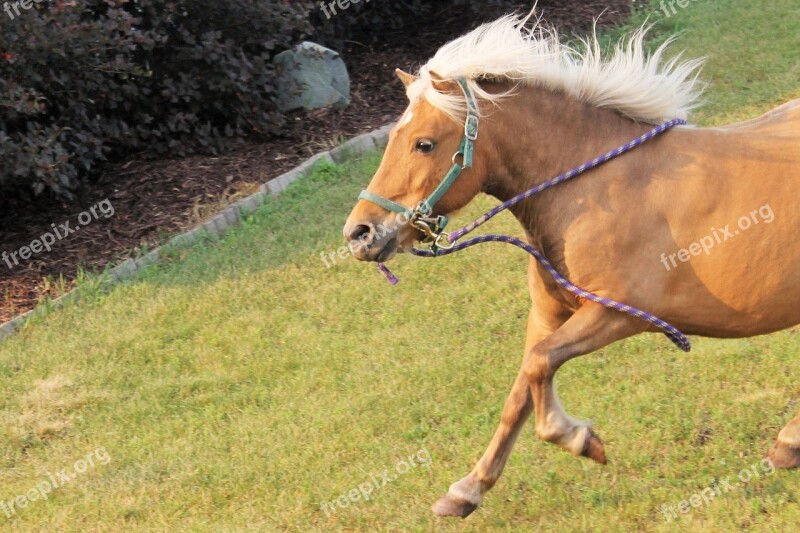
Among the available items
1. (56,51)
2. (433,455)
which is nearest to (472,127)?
(433,455)

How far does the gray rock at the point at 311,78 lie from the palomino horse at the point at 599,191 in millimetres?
5700

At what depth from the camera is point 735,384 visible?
5.52m

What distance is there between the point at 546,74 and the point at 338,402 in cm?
242

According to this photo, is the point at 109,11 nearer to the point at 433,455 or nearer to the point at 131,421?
the point at 131,421

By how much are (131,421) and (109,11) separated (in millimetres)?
3574

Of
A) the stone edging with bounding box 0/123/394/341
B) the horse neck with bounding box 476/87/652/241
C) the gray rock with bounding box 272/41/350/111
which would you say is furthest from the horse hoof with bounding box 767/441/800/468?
the gray rock with bounding box 272/41/350/111

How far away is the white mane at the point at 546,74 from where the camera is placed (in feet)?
13.7

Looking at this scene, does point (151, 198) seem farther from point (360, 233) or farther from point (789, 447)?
point (789, 447)

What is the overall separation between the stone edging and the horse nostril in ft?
12.4

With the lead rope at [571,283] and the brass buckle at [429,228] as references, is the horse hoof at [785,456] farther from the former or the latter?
the brass buckle at [429,228]

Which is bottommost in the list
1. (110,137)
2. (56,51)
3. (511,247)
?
(511,247)

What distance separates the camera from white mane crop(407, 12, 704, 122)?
13.7ft

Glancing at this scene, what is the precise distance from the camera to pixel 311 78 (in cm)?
1006

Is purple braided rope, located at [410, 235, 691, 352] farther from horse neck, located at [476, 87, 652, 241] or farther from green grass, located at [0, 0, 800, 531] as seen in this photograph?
green grass, located at [0, 0, 800, 531]
